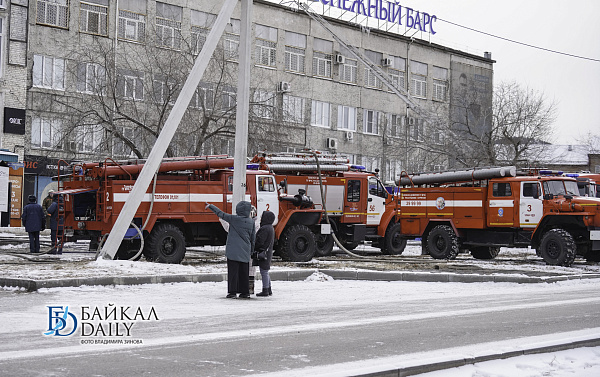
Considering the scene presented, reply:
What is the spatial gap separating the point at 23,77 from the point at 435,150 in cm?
2368

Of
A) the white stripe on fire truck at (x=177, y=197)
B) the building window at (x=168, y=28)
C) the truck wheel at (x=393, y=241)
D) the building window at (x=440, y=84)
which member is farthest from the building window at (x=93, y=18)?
the building window at (x=440, y=84)

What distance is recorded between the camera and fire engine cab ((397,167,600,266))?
23.2m

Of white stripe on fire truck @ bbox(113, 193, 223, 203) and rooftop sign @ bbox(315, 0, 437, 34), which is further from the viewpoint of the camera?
rooftop sign @ bbox(315, 0, 437, 34)

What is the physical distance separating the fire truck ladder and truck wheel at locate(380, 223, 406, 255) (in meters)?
23.9

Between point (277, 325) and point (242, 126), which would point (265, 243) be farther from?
point (277, 325)

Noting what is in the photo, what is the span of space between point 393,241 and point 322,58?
26.8m

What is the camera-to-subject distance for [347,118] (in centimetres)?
5516

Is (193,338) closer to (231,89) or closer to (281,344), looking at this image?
(281,344)

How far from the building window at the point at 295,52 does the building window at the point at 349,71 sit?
3.72 meters

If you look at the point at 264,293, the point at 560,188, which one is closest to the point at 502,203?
the point at 560,188

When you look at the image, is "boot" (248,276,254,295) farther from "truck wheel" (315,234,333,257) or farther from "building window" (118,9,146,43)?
"building window" (118,9,146,43)

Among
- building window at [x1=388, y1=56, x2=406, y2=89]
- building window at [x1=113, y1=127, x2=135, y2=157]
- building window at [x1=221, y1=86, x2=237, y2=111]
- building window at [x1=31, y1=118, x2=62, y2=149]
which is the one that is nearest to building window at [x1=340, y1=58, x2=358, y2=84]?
building window at [x1=388, y1=56, x2=406, y2=89]

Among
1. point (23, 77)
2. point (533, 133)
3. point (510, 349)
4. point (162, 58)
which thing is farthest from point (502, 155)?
point (510, 349)

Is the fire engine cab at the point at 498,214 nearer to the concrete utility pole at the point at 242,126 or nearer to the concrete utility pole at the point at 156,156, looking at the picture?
the concrete utility pole at the point at 156,156
